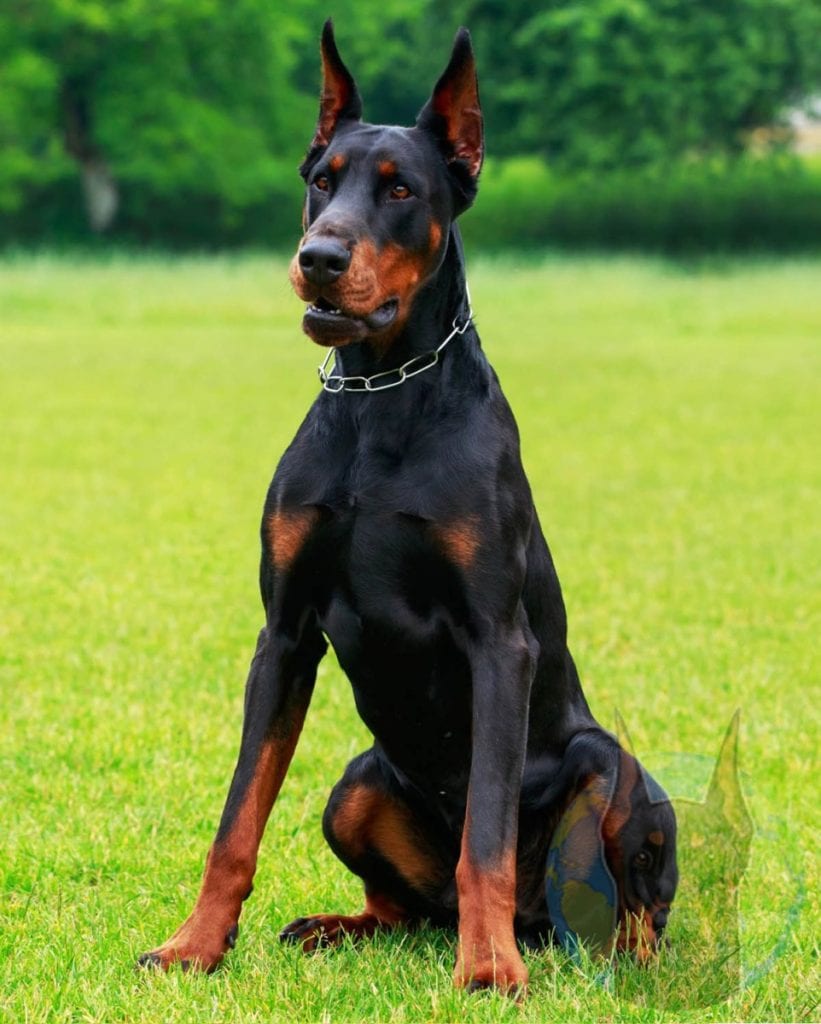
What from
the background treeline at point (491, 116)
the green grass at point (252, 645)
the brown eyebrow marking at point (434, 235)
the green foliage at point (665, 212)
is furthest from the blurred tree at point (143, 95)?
the brown eyebrow marking at point (434, 235)

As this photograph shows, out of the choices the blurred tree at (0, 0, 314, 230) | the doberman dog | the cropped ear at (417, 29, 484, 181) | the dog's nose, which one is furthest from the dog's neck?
the blurred tree at (0, 0, 314, 230)

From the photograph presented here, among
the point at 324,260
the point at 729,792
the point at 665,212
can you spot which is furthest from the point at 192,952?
the point at 665,212

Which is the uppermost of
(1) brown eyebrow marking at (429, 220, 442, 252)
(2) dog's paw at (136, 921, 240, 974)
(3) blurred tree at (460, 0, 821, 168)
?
(3) blurred tree at (460, 0, 821, 168)

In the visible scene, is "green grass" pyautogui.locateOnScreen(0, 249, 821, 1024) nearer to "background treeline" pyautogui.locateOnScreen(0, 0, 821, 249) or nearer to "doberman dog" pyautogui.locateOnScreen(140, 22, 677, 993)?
"doberman dog" pyautogui.locateOnScreen(140, 22, 677, 993)

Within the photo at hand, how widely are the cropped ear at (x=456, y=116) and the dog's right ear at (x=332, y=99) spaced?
17cm

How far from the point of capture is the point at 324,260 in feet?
10.0

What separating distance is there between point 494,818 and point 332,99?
1572 mm

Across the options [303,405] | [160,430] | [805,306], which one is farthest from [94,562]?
[805,306]

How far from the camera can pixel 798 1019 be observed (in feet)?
10.3

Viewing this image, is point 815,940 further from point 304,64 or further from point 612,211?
point 304,64

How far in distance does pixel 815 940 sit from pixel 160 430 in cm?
1052

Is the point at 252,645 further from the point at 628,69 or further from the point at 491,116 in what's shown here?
the point at 491,116

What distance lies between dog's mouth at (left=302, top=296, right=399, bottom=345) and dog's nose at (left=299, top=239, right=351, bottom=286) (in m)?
0.06

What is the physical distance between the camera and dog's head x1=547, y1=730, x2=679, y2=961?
333 centimetres
